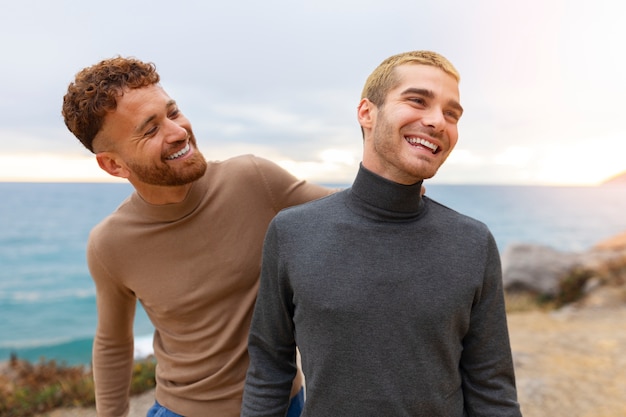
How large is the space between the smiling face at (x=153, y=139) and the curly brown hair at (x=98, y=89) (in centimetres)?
3

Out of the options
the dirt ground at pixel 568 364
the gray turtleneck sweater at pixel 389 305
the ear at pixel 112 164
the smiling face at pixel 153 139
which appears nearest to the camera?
the gray turtleneck sweater at pixel 389 305

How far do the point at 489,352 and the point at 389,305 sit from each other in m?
0.38

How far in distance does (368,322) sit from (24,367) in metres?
6.93

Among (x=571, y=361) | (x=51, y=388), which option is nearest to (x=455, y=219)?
(x=51, y=388)

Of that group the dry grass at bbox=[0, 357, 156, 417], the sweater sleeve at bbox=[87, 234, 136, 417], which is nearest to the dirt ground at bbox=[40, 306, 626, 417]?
the dry grass at bbox=[0, 357, 156, 417]

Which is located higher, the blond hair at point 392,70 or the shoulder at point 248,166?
the blond hair at point 392,70

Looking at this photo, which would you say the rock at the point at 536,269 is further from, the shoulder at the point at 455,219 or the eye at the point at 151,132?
the eye at the point at 151,132

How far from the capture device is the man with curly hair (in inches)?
74.0

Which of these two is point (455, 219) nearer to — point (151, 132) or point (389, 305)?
point (389, 305)

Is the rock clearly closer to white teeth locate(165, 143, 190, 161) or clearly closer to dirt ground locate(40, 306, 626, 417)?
dirt ground locate(40, 306, 626, 417)

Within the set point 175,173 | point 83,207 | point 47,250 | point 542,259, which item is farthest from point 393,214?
point 83,207

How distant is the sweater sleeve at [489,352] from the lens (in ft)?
5.03

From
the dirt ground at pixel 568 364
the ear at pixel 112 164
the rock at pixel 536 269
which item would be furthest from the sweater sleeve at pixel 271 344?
the rock at pixel 536 269

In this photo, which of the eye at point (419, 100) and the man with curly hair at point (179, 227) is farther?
the man with curly hair at point (179, 227)
